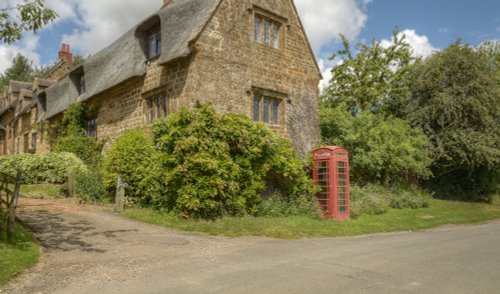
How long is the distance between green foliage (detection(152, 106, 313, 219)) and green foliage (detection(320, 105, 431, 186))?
6410mm

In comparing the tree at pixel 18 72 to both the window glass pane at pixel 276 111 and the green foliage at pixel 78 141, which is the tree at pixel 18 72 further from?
the window glass pane at pixel 276 111

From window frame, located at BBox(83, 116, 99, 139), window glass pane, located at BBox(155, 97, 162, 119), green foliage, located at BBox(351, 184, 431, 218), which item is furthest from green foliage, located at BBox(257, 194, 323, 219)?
window frame, located at BBox(83, 116, 99, 139)

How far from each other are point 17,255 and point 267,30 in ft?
44.4

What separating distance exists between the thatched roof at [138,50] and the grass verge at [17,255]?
8673 millimetres

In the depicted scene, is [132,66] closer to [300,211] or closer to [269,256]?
[300,211]

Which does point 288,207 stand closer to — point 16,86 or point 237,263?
point 237,263

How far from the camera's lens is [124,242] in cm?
868

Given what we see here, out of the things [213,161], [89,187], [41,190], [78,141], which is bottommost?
[41,190]

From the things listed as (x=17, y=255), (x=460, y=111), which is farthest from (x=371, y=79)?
(x=17, y=255)

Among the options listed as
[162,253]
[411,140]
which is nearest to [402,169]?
[411,140]

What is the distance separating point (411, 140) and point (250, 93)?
34.5ft

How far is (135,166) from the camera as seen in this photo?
46.5 ft

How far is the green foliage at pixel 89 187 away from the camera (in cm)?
1473

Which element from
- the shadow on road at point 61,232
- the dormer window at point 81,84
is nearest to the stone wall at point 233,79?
the dormer window at point 81,84
